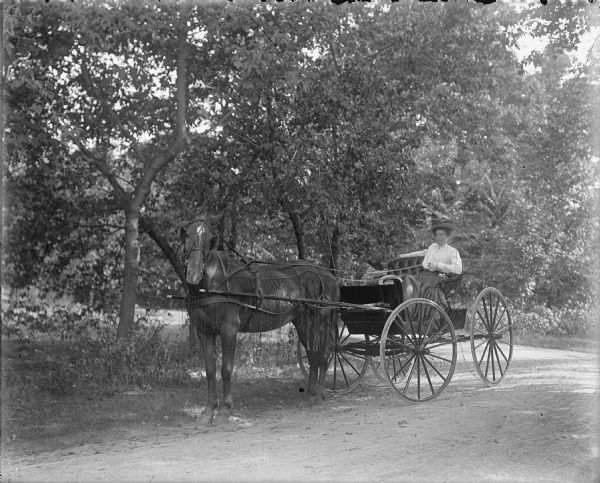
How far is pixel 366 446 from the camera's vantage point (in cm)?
711

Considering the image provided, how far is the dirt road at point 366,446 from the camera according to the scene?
617cm

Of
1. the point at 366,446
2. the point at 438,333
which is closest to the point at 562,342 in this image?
the point at 438,333

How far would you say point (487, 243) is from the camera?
23.3m

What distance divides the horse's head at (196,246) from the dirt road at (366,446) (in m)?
1.79

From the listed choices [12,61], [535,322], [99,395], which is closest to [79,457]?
[99,395]

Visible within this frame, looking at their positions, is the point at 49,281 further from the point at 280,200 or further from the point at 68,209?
the point at 280,200

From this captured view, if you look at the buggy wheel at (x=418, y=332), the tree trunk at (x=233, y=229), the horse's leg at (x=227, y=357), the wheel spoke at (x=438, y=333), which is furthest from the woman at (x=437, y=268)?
the tree trunk at (x=233, y=229)

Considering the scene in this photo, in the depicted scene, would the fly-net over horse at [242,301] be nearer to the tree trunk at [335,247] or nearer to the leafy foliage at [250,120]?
the leafy foliage at [250,120]

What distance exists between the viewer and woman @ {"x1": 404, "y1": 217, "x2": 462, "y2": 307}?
10211mm

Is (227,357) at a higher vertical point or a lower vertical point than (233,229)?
lower

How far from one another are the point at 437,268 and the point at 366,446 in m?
3.81

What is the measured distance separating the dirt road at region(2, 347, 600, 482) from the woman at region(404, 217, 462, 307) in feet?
4.87

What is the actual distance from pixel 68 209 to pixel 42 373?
3261 mm

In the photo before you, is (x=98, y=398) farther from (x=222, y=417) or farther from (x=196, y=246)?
(x=196, y=246)
